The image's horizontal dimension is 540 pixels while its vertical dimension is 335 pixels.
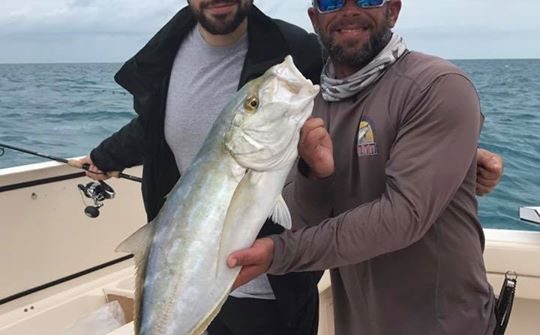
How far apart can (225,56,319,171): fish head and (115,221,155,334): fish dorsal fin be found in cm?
Result: 37

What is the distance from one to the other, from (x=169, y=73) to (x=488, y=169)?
1.35 meters

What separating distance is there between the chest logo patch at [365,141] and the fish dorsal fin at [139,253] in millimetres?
637

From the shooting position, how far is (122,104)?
14422 mm

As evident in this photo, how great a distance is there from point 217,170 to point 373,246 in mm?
461

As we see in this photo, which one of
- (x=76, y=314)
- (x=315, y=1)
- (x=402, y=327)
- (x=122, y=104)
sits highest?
(x=315, y=1)

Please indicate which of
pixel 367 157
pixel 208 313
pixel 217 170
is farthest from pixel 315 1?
pixel 208 313

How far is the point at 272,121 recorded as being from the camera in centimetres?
153

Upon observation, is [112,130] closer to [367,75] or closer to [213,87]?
[213,87]

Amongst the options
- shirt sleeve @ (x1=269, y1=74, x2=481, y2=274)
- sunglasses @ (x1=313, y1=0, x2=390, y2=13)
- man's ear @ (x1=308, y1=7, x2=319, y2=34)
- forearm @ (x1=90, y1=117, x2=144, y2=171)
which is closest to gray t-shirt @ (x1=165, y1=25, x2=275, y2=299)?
forearm @ (x1=90, y1=117, x2=144, y2=171)

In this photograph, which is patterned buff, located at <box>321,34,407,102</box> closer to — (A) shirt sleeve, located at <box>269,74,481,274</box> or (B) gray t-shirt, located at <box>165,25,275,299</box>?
(A) shirt sleeve, located at <box>269,74,481,274</box>

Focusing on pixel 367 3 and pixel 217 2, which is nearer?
pixel 367 3

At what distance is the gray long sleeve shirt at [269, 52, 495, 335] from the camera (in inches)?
57.7

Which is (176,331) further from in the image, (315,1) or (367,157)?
(315,1)

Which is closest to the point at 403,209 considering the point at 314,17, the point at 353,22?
the point at 353,22
